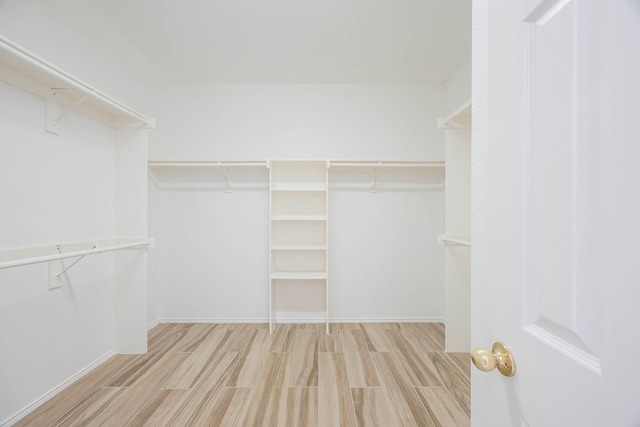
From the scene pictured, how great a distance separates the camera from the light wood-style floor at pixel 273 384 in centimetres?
150

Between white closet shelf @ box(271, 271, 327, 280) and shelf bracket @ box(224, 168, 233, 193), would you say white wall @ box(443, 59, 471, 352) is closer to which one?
white closet shelf @ box(271, 271, 327, 280)

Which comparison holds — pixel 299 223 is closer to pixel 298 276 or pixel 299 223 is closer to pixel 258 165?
pixel 298 276

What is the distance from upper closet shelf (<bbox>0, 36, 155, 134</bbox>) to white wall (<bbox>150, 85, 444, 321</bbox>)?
0.82 metres

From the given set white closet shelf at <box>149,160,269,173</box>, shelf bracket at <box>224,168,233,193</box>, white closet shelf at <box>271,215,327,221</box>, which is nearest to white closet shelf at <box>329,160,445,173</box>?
white closet shelf at <box>271,215,327,221</box>

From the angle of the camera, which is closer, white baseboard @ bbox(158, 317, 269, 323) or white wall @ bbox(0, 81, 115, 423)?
white wall @ bbox(0, 81, 115, 423)

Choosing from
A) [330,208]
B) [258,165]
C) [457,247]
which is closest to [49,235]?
[258,165]

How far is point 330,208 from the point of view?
2861mm

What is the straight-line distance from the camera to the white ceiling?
1801mm

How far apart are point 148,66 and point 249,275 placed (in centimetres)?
223

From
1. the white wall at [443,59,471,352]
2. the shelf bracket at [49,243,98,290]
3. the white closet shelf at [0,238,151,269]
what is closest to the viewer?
the white closet shelf at [0,238,151,269]

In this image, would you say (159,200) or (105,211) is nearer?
(105,211)

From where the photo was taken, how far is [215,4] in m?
1.78

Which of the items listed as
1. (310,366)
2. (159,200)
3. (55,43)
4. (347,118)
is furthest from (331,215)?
(55,43)

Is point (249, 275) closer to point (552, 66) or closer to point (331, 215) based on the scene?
point (331, 215)
